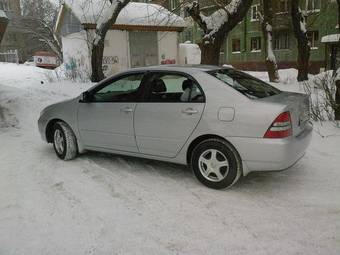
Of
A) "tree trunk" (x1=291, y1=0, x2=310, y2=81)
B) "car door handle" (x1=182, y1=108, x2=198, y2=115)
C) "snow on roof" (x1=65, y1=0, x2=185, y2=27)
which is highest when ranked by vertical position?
"snow on roof" (x1=65, y1=0, x2=185, y2=27)

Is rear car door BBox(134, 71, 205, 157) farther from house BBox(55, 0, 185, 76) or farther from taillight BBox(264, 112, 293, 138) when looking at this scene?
house BBox(55, 0, 185, 76)

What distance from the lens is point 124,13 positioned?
781 inches

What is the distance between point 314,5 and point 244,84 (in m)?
25.8

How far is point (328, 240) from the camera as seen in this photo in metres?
3.42

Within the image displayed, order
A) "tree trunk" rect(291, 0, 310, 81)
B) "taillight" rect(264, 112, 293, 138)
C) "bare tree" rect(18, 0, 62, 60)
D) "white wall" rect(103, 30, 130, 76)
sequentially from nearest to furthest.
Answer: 1. "taillight" rect(264, 112, 293, 138)
2. "tree trunk" rect(291, 0, 310, 81)
3. "white wall" rect(103, 30, 130, 76)
4. "bare tree" rect(18, 0, 62, 60)

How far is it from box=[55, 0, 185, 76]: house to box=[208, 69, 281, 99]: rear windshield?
46.2 feet

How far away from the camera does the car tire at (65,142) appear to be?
5961 millimetres

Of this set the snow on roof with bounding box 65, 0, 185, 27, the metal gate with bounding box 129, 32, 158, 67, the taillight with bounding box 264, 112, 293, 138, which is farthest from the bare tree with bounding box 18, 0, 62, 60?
the taillight with bounding box 264, 112, 293, 138

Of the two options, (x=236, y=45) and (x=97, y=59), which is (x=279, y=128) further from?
(x=236, y=45)

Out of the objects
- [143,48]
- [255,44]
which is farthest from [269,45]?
[255,44]

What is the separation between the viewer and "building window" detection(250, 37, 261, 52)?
34934 millimetres

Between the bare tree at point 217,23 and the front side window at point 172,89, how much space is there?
6.65 meters

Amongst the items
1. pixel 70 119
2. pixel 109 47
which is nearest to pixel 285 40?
pixel 109 47

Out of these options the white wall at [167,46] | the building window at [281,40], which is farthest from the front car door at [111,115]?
the building window at [281,40]
